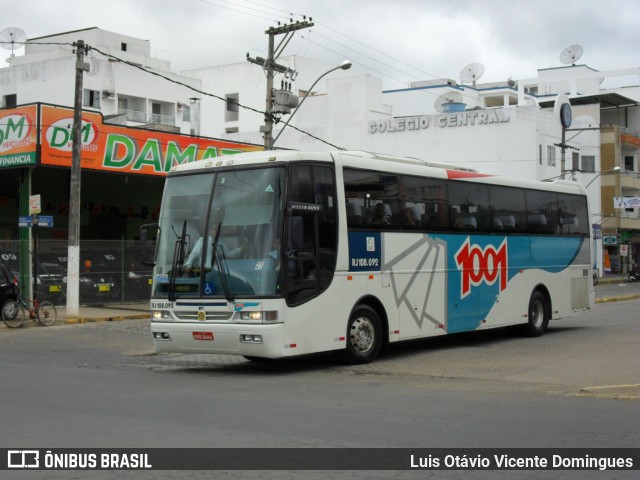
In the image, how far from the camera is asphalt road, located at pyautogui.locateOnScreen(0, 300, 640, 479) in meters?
7.77

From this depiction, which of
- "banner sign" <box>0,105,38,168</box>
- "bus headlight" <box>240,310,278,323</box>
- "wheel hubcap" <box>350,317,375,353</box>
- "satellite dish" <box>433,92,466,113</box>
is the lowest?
"wheel hubcap" <box>350,317,375,353</box>

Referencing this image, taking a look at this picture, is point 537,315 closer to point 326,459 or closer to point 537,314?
point 537,314

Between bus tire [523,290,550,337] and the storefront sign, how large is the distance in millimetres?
36876

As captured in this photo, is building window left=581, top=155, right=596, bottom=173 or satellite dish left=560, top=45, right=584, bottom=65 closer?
building window left=581, top=155, right=596, bottom=173

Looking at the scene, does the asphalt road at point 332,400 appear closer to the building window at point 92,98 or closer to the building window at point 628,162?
the building window at point 92,98

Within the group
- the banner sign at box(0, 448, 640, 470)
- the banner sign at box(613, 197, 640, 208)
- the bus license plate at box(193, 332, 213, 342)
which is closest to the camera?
the banner sign at box(0, 448, 640, 470)

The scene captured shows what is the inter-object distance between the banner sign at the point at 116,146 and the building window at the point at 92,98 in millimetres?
22780

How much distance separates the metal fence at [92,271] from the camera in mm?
27844

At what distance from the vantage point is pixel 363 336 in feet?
46.2

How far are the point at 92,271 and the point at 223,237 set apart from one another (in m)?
18.1

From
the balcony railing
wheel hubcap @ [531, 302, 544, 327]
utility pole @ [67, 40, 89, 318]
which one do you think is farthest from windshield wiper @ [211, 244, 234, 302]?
the balcony railing

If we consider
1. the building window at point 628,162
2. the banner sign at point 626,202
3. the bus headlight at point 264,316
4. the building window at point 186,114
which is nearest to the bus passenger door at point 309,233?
the bus headlight at point 264,316

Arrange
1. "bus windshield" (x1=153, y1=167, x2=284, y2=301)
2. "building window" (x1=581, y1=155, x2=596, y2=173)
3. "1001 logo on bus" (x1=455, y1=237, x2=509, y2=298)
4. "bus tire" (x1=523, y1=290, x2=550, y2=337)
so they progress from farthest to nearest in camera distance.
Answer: "building window" (x1=581, y1=155, x2=596, y2=173), "bus tire" (x1=523, y1=290, x2=550, y2=337), "1001 logo on bus" (x1=455, y1=237, x2=509, y2=298), "bus windshield" (x1=153, y1=167, x2=284, y2=301)

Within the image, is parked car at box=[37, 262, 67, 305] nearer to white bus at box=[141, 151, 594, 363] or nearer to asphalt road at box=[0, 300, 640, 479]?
asphalt road at box=[0, 300, 640, 479]
